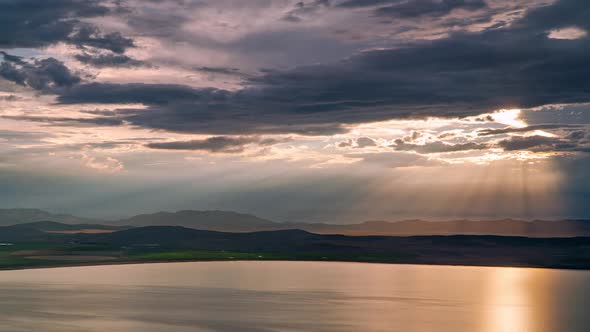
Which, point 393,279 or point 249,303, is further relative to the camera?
point 393,279

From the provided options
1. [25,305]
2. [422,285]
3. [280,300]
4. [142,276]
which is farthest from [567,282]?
[25,305]

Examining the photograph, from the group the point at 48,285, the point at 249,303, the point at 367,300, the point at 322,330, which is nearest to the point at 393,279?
the point at 367,300

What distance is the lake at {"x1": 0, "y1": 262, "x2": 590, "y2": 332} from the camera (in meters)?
91.8

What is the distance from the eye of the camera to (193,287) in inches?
5748

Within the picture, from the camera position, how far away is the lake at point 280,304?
91812mm

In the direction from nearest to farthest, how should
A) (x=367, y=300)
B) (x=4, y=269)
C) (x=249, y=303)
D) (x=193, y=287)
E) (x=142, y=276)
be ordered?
1. (x=249, y=303)
2. (x=367, y=300)
3. (x=193, y=287)
4. (x=142, y=276)
5. (x=4, y=269)

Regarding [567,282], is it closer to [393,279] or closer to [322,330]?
[393,279]

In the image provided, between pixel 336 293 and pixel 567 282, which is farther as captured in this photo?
pixel 567 282

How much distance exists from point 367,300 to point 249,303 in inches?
914

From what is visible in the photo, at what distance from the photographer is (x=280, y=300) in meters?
122

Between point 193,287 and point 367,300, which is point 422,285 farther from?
point 193,287

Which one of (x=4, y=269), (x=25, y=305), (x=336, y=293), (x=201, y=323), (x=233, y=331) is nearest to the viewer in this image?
(x=233, y=331)

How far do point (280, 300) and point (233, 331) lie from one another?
35.7m

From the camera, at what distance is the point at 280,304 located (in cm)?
11544
